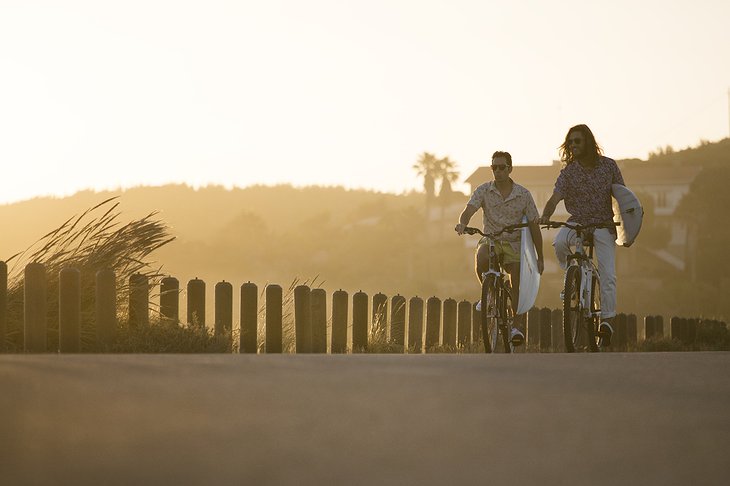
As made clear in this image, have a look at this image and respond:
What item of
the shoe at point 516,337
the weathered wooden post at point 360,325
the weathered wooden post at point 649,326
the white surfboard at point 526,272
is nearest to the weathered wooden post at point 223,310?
the weathered wooden post at point 360,325

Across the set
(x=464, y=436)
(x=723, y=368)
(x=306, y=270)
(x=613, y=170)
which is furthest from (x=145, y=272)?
(x=306, y=270)

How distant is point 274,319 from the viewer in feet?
44.7

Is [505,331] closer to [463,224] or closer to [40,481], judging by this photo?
[463,224]

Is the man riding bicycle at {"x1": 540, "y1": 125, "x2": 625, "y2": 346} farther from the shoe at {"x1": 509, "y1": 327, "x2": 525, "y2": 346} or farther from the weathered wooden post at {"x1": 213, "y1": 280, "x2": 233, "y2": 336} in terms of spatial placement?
the weathered wooden post at {"x1": 213, "y1": 280, "x2": 233, "y2": 336}

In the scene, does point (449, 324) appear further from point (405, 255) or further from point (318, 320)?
point (405, 255)

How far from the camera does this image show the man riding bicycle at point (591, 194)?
12805 millimetres

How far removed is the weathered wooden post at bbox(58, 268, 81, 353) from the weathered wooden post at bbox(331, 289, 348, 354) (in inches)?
150

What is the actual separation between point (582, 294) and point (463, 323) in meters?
6.82

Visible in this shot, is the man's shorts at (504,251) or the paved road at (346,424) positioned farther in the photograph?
the man's shorts at (504,251)

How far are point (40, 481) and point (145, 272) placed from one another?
900cm

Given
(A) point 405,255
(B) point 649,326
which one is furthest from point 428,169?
(B) point 649,326

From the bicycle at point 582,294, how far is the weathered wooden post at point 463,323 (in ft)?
20.8

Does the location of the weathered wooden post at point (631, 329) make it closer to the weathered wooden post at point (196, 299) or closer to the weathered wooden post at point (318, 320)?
the weathered wooden post at point (318, 320)

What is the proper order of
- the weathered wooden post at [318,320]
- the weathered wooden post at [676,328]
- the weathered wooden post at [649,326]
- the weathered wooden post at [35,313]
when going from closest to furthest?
the weathered wooden post at [35,313]
the weathered wooden post at [318,320]
the weathered wooden post at [676,328]
the weathered wooden post at [649,326]
